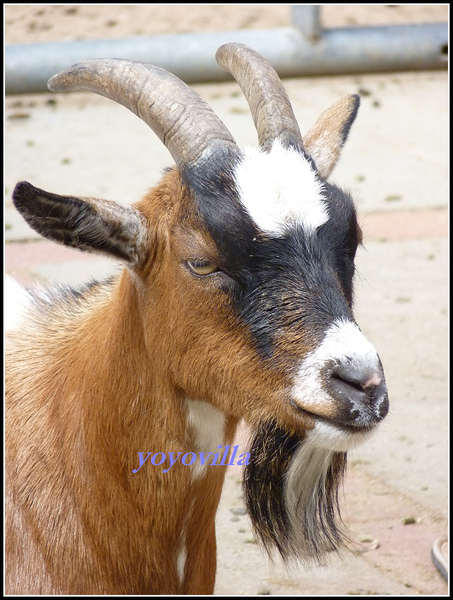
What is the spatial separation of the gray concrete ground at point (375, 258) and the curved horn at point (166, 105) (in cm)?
117

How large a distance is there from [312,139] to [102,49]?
593 cm

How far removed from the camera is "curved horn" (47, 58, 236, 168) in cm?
320

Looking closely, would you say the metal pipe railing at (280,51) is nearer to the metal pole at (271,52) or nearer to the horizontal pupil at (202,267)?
the metal pole at (271,52)

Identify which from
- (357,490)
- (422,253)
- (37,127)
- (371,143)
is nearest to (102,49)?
(37,127)

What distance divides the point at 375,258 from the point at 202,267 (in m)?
4.71

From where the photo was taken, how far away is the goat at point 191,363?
9.52ft

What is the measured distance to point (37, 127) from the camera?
31.9ft

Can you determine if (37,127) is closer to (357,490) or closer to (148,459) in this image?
(357,490)

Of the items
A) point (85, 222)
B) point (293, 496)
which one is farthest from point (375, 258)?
point (85, 222)

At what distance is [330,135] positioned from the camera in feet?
12.1

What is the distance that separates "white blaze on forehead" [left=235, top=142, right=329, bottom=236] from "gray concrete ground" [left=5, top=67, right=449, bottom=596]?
2.53ft

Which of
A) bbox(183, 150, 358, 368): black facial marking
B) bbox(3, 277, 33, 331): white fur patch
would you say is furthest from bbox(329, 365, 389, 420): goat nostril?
bbox(3, 277, 33, 331): white fur patch

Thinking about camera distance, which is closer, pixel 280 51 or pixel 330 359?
pixel 330 359

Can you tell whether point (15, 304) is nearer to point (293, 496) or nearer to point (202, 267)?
point (202, 267)
